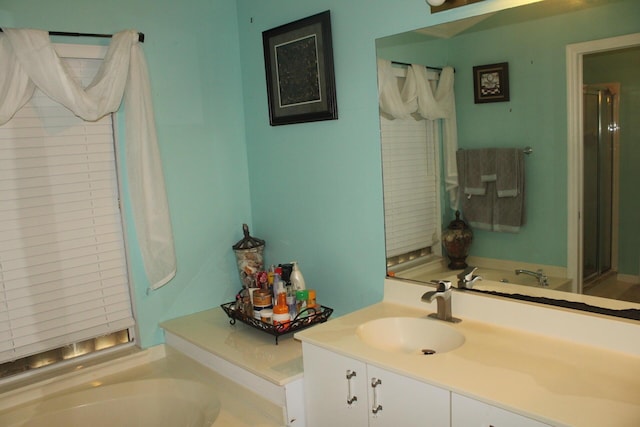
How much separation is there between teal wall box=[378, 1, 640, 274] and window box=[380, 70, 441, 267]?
0.17 metres

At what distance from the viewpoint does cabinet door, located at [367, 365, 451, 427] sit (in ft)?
4.93

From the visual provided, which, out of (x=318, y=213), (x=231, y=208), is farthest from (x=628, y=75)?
(x=231, y=208)

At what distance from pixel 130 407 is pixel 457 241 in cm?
161

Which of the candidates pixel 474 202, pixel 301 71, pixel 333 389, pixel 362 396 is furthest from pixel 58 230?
pixel 474 202

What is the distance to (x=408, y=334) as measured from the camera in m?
2.03

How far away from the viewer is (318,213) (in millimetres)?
2600

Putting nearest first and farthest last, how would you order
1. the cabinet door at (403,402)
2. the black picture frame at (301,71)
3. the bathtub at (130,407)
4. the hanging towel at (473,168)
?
the cabinet door at (403,402), the hanging towel at (473,168), the bathtub at (130,407), the black picture frame at (301,71)

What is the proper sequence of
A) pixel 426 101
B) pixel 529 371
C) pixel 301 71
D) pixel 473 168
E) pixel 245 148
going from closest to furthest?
pixel 529 371 → pixel 473 168 → pixel 426 101 → pixel 301 71 → pixel 245 148

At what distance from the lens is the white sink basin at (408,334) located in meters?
1.93

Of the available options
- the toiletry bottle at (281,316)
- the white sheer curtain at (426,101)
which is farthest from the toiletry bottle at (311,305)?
the white sheer curtain at (426,101)

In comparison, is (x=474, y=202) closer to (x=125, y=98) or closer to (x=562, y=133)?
(x=562, y=133)

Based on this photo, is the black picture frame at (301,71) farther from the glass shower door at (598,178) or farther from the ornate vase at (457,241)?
the glass shower door at (598,178)

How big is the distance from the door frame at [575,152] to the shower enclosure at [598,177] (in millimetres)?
18

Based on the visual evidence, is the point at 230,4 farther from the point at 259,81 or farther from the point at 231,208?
the point at 231,208
